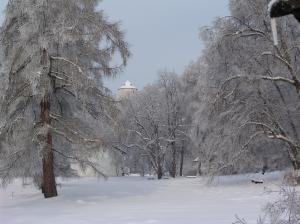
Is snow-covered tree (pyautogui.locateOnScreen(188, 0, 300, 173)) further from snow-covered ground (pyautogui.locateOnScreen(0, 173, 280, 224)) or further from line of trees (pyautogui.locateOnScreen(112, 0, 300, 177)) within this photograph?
snow-covered ground (pyautogui.locateOnScreen(0, 173, 280, 224))

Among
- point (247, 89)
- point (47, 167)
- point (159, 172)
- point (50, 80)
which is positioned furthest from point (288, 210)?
point (159, 172)

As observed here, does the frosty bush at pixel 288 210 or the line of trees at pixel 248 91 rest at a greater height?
the line of trees at pixel 248 91

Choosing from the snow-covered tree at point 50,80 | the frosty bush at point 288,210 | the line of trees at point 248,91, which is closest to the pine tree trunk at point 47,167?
the snow-covered tree at point 50,80

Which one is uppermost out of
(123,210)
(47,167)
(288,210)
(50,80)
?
(50,80)

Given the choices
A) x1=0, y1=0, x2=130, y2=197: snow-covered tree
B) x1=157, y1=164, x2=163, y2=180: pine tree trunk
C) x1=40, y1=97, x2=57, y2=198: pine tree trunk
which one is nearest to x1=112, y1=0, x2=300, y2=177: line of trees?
x1=0, y1=0, x2=130, y2=197: snow-covered tree

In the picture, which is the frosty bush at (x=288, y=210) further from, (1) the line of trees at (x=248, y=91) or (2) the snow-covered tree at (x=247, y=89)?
(2) the snow-covered tree at (x=247, y=89)

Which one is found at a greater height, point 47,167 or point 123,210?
point 47,167

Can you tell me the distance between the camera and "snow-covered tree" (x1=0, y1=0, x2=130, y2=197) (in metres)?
18.5

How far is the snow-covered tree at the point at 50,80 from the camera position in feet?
60.8

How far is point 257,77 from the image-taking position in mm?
22922

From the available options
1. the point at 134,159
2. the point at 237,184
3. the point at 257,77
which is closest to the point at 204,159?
the point at 237,184

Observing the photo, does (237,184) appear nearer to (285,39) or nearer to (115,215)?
(285,39)

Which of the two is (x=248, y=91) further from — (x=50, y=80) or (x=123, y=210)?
(x=123, y=210)

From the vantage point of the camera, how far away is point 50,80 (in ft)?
61.8
